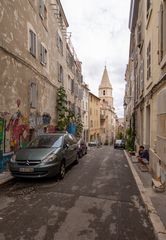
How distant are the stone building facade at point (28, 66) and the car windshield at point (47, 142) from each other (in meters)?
1.35

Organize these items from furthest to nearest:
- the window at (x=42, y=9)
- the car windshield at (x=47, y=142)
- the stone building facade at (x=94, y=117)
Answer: the stone building facade at (x=94, y=117)
the window at (x=42, y=9)
the car windshield at (x=47, y=142)

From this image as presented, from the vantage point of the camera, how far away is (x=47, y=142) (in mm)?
10242

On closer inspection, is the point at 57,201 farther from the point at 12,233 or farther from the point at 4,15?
the point at 4,15

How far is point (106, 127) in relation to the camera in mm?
74750

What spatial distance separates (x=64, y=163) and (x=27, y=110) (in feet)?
14.8

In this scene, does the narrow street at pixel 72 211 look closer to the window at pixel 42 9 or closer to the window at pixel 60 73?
the window at pixel 42 9

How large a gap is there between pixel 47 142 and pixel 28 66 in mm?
4997

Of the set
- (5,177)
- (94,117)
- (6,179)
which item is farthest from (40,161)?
(94,117)

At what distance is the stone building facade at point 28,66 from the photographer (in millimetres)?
10781

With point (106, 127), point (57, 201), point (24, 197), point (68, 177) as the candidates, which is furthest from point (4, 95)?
point (106, 127)

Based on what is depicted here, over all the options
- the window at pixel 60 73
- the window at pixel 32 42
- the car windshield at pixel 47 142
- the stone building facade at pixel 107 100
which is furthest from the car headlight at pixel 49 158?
the stone building facade at pixel 107 100

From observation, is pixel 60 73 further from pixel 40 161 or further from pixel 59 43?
pixel 40 161

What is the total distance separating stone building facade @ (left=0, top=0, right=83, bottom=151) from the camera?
424 inches

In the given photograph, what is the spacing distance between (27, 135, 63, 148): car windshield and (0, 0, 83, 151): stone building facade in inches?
53.3
